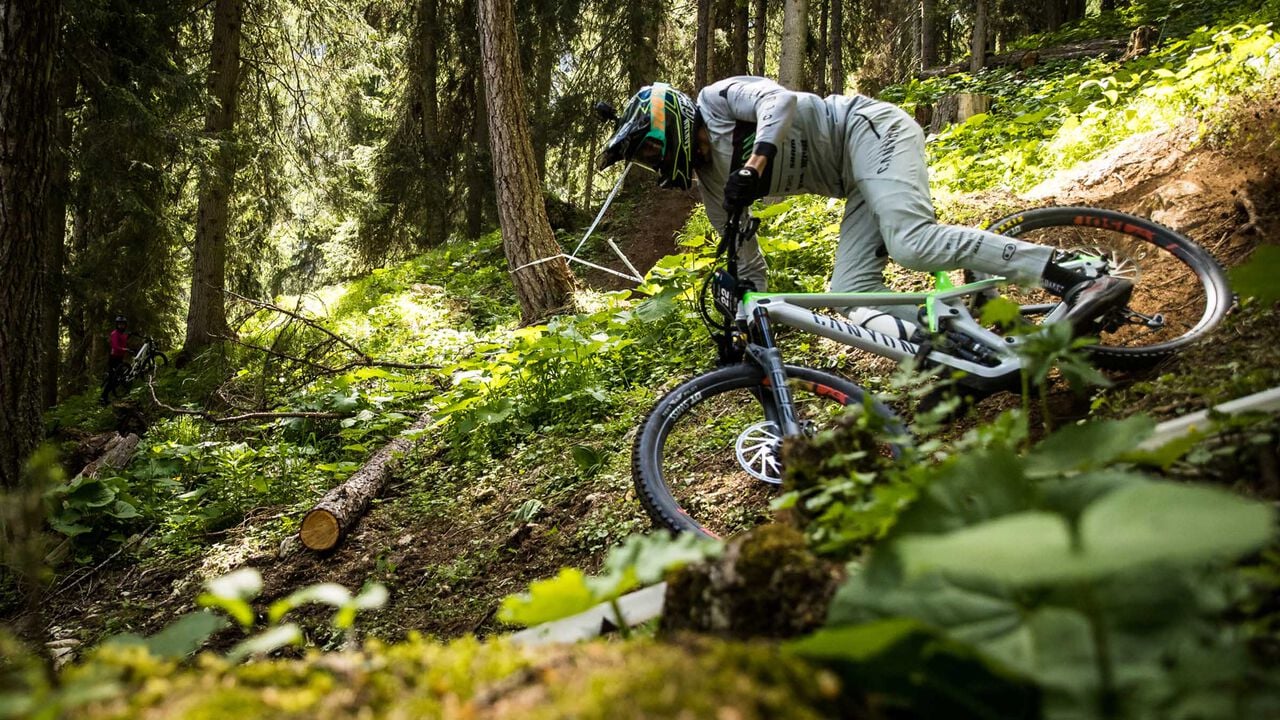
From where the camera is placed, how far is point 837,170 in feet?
13.4

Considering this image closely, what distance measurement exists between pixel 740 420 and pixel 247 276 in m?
14.8

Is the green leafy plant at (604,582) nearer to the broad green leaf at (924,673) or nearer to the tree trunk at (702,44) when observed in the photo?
the broad green leaf at (924,673)

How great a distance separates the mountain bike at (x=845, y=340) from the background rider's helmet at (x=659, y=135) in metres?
0.45

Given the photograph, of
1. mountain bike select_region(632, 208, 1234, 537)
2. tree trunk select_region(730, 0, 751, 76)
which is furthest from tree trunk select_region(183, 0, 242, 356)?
mountain bike select_region(632, 208, 1234, 537)

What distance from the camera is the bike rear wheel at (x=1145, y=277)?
11.6 feet

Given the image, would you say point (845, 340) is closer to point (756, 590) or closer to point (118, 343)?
point (756, 590)

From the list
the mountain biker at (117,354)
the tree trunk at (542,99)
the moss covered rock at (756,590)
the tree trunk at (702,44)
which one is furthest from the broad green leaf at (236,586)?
the tree trunk at (542,99)

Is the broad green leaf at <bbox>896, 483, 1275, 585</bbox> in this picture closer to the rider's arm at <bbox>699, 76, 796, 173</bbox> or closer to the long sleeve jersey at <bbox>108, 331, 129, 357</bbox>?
the rider's arm at <bbox>699, 76, 796, 173</bbox>

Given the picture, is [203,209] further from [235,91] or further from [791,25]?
[791,25]

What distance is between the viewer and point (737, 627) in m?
1.49

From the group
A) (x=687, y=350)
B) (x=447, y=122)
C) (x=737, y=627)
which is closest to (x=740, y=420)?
(x=687, y=350)

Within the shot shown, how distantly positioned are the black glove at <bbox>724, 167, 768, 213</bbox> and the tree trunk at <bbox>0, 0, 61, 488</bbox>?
5.34m

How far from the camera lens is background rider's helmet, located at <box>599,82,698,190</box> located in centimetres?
377

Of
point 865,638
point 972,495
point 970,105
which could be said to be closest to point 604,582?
point 865,638
